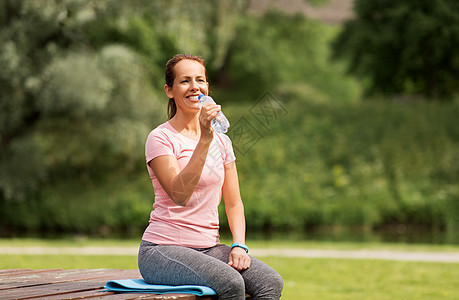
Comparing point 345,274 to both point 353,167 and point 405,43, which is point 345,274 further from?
point 405,43

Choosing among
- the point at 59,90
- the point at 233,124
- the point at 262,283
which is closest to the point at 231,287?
the point at 262,283

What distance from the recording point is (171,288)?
337cm

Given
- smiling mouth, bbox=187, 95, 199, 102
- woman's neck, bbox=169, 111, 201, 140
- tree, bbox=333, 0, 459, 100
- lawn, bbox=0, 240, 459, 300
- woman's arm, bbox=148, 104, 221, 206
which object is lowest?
lawn, bbox=0, 240, 459, 300

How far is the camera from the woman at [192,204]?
3.37m

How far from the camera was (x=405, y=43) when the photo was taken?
24188 mm

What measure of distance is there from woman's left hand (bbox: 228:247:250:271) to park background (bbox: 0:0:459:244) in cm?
1294

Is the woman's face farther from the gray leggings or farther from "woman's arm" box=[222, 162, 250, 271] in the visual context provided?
the gray leggings

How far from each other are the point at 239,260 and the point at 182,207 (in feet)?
1.34

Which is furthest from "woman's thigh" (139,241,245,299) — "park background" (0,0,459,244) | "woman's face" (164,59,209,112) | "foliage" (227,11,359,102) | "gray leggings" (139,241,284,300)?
"foliage" (227,11,359,102)

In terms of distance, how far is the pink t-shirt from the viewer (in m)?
3.54

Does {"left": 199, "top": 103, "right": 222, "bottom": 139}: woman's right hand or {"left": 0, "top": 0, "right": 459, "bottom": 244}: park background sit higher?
{"left": 0, "top": 0, "right": 459, "bottom": 244}: park background

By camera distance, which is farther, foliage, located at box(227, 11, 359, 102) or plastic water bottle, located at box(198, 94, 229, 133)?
foliage, located at box(227, 11, 359, 102)

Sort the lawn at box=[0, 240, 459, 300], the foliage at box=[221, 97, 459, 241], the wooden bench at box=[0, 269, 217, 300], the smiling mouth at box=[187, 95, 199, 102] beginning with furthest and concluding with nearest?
the foliage at box=[221, 97, 459, 241] → the lawn at box=[0, 240, 459, 300] → the smiling mouth at box=[187, 95, 199, 102] → the wooden bench at box=[0, 269, 217, 300]

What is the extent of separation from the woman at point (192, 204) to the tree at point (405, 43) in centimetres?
2057
